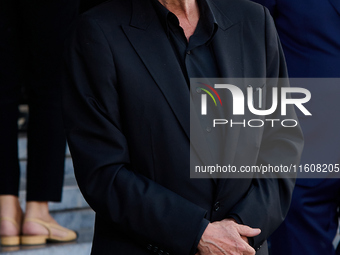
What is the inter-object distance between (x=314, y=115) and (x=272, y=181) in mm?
830

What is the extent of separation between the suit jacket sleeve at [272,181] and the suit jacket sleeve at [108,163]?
0.18m

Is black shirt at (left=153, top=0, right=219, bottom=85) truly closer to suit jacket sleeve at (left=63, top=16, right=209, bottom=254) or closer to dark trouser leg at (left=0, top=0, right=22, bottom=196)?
suit jacket sleeve at (left=63, top=16, right=209, bottom=254)

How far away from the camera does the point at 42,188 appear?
10.4ft

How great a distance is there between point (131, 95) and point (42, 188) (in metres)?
1.42

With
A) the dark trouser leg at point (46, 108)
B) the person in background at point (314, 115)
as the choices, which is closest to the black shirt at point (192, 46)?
the person in background at point (314, 115)

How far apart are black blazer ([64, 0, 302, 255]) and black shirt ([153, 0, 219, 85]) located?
0.03m

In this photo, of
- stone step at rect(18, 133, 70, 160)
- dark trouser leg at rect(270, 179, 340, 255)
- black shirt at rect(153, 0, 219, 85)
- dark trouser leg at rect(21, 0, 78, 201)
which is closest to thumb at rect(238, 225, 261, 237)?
black shirt at rect(153, 0, 219, 85)

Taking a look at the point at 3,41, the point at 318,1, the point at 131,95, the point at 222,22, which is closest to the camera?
the point at 131,95

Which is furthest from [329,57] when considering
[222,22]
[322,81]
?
[222,22]

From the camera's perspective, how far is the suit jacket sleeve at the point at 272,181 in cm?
196

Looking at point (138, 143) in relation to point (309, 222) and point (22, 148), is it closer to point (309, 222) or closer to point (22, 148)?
point (309, 222)

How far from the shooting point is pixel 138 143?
6.22 feet

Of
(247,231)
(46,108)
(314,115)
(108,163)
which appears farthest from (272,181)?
(46,108)

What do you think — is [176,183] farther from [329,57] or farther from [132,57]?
[329,57]
